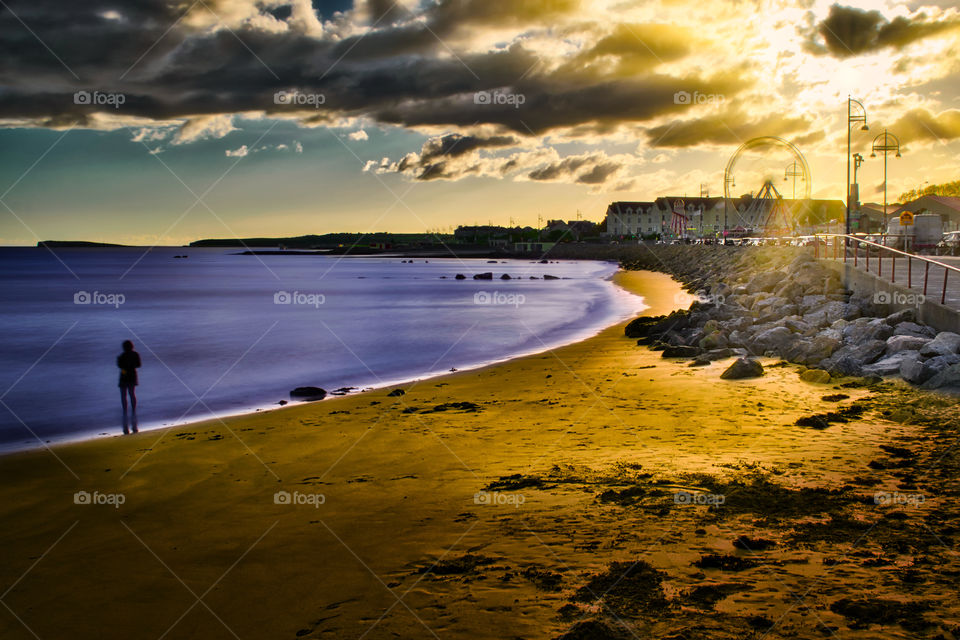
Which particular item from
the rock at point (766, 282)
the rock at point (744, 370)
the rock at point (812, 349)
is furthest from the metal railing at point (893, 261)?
the rock at point (744, 370)

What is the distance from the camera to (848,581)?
4746 mm

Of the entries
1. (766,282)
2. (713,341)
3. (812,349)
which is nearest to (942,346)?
(812,349)

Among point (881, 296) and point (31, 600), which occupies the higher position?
point (881, 296)

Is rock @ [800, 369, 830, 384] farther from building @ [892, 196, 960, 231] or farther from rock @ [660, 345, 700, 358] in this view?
building @ [892, 196, 960, 231]

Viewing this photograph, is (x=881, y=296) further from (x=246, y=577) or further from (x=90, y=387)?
(x=90, y=387)

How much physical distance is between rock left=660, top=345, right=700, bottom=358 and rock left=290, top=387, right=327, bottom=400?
326 inches

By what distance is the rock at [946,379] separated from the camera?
9.78 metres

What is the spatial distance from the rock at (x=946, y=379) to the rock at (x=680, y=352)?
18.3ft

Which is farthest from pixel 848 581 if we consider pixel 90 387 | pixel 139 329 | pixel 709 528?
pixel 139 329

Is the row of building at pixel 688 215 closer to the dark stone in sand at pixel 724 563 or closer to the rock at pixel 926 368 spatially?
the rock at pixel 926 368

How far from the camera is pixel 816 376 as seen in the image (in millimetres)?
11727

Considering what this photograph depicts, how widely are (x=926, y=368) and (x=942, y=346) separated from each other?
1035 millimetres

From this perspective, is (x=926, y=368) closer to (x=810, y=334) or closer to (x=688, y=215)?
(x=810, y=334)

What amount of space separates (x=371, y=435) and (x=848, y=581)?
23.5 feet
